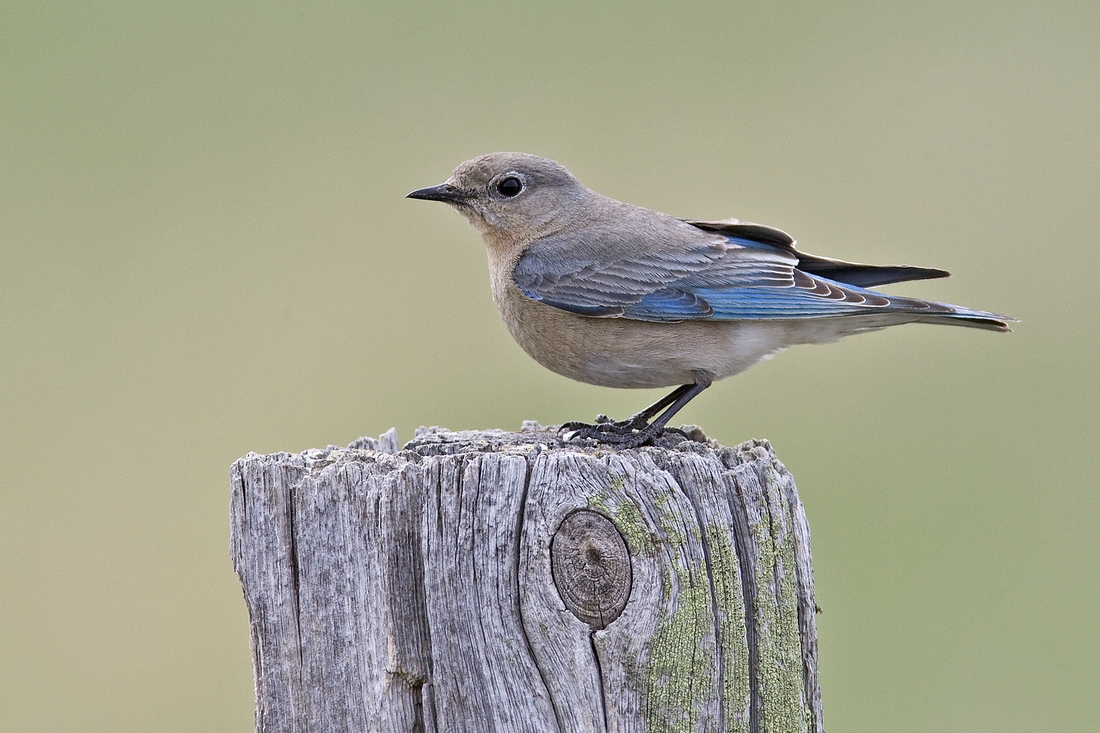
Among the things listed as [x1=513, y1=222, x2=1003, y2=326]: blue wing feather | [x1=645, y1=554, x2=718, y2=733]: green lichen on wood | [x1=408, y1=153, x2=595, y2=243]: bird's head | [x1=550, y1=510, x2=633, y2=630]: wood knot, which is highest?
[x1=408, y1=153, x2=595, y2=243]: bird's head

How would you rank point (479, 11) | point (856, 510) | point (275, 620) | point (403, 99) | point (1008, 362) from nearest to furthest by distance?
point (275, 620) < point (856, 510) < point (1008, 362) < point (403, 99) < point (479, 11)

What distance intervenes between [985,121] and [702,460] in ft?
36.1

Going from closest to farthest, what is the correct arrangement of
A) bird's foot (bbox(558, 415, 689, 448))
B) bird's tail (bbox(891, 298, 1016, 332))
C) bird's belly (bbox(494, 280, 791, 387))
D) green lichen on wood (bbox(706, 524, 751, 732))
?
green lichen on wood (bbox(706, 524, 751, 732)), bird's foot (bbox(558, 415, 689, 448)), bird's tail (bbox(891, 298, 1016, 332)), bird's belly (bbox(494, 280, 791, 387))

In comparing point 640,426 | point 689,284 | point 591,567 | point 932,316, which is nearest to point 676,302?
point 689,284

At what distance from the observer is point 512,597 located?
3.78 metres

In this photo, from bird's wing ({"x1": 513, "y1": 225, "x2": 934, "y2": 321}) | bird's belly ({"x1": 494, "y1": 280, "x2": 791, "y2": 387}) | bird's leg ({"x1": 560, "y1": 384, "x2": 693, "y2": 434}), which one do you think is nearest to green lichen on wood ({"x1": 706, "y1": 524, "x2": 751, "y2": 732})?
bird's leg ({"x1": 560, "y1": 384, "x2": 693, "y2": 434})

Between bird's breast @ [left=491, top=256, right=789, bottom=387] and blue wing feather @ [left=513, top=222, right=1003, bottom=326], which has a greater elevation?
blue wing feather @ [left=513, top=222, right=1003, bottom=326]

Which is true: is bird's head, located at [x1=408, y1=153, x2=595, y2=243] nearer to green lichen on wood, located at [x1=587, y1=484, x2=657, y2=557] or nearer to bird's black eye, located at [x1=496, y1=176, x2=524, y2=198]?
bird's black eye, located at [x1=496, y1=176, x2=524, y2=198]

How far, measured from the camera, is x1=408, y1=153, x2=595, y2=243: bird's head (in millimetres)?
7352

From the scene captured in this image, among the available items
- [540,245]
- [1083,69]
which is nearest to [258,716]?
[540,245]

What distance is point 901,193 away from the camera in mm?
12812

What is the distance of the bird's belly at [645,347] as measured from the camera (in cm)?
633

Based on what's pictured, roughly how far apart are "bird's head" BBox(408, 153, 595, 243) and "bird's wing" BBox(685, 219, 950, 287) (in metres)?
0.85

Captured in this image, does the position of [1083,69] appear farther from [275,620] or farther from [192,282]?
[275,620]
